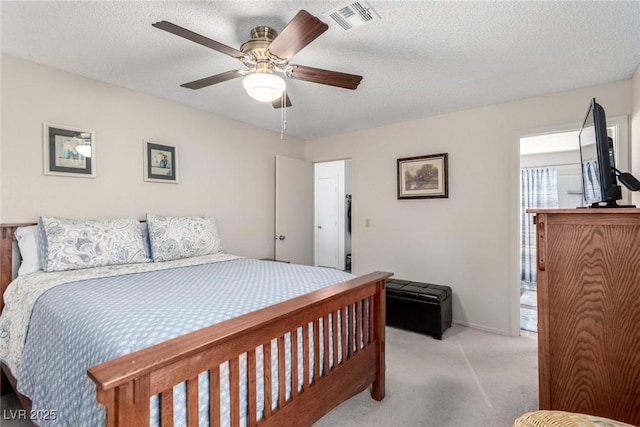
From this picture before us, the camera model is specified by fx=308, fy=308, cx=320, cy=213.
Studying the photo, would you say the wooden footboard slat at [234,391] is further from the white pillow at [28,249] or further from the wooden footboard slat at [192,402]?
the white pillow at [28,249]

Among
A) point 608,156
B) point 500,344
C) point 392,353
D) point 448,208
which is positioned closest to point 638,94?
point 608,156

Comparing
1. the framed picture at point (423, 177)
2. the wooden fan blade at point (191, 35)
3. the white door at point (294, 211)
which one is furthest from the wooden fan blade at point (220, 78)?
the framed picture at point (423, 177)

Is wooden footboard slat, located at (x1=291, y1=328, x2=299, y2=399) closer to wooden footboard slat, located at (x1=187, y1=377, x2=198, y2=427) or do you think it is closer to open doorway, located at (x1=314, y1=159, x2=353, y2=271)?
wooden footboard slat, located at (x1=187, y1=377, x2=198, y2=427)

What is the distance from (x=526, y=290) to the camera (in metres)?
4.64

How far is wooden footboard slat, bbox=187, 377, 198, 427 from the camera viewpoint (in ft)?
3.25

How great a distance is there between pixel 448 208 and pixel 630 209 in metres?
2.14

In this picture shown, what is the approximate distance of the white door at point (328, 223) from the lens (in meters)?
6.23

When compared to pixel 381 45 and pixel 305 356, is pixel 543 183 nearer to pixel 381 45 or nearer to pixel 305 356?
pixel 381 45

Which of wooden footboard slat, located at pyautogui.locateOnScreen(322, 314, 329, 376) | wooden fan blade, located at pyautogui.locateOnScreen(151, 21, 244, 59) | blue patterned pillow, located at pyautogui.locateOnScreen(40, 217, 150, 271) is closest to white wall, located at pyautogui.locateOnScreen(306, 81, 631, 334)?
wooden footboard slat, located at pyautogui.locateOnScreen(322, 314, 329, 376)

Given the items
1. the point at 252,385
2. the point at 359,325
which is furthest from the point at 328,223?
the point at 252,385

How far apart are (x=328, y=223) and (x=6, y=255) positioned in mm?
4817

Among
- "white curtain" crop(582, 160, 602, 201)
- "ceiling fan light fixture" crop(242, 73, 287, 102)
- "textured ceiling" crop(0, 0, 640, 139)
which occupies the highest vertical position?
"textured ceiling" crop(0, 0, 640, 139)

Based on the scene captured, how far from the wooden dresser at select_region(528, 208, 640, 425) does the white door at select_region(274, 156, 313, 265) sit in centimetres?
299

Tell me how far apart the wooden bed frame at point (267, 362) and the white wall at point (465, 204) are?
5.67ft
